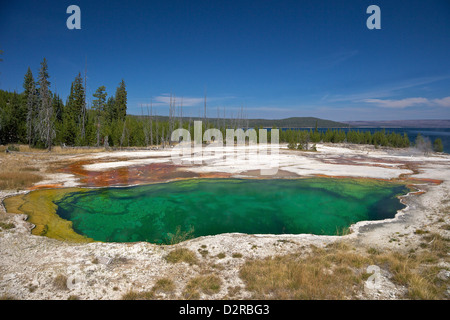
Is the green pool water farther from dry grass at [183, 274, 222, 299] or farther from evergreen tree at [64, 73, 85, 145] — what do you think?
evergreen tree at [64, 73, 85, 145]

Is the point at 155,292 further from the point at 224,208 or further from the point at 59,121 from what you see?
the point at 59,121

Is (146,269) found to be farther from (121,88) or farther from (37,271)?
(121,88)

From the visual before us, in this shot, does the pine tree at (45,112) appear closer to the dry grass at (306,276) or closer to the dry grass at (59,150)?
the dry grass at (59,150)

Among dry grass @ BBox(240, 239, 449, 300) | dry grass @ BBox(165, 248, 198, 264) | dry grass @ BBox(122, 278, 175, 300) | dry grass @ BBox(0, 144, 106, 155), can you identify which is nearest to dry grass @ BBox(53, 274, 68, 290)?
dry grass @ BBox(122, 278, 175, 300)

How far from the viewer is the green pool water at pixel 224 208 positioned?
474 inches

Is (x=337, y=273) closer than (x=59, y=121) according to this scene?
Yes

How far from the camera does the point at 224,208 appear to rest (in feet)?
50.6

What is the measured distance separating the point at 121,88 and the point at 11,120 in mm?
25108

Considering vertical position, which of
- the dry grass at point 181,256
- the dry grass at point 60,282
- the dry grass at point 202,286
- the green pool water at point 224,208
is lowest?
the green pool water at point 224,208

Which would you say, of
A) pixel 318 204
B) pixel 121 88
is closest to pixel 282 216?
pixel 318 204

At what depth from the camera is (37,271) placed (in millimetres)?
6648

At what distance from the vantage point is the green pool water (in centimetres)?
1203

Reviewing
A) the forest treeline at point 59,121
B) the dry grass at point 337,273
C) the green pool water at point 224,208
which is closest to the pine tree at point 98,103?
the forest treeline at point 59,121

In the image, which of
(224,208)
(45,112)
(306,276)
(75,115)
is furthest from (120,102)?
(306,276)
